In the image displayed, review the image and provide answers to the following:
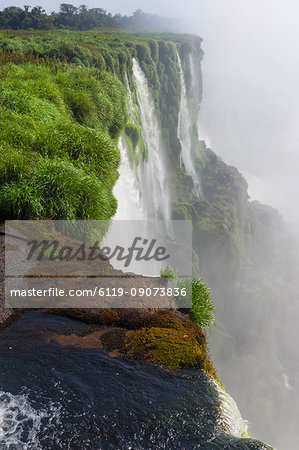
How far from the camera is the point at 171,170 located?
50281 millimetres

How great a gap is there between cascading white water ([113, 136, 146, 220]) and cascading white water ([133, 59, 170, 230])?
25.7ft

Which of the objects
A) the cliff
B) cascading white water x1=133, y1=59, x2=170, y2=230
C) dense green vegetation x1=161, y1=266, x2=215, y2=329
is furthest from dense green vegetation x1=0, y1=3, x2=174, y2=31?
dense green vegetation x1=161, y1=266, x2=215, y2=329

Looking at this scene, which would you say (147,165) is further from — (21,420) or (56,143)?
(21,420)

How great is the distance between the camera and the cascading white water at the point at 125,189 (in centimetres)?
1784

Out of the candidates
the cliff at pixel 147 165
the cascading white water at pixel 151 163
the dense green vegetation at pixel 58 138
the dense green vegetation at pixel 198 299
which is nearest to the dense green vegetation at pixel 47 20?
the cliff at pixel 147 165

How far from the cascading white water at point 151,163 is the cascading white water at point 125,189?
25.7 feet

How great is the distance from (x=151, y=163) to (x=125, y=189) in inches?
688

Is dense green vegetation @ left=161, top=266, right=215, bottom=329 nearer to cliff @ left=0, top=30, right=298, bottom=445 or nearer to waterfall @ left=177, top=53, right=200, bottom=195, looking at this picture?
cliff @ left=0, top=30, right=298, bottom=445

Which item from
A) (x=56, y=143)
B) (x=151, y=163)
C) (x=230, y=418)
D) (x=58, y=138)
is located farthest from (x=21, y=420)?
(x=151, y=163)

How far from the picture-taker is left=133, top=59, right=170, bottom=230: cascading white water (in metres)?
31.2

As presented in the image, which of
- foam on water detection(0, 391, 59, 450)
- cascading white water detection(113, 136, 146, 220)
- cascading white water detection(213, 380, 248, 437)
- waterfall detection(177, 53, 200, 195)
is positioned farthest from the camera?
waterfall detection(177, 53, 200, 195)

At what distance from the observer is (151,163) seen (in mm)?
36406

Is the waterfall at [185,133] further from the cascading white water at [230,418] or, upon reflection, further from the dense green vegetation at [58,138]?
the cascading white water at [230,418]

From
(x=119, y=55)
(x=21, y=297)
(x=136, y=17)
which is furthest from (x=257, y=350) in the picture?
(x=136, y=17)
